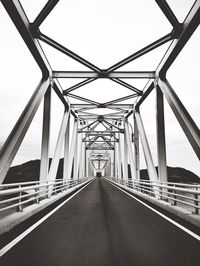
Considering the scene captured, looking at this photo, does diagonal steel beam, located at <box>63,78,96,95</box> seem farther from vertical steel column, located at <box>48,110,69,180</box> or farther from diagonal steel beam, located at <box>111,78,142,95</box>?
vertical steel column, located at <box>48,110,69,180</box>

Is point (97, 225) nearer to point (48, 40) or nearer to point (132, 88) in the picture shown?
point (48, 40)

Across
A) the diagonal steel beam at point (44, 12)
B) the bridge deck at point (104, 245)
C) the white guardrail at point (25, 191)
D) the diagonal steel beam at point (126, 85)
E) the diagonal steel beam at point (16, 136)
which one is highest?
the diagonal steel beam at point (126, 85)

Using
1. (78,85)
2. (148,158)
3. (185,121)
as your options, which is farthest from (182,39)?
(78,85)

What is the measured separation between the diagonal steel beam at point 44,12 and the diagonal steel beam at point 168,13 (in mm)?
3712

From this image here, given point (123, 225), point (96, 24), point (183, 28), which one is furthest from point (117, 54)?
point (123, 225)

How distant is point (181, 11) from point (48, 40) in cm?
561

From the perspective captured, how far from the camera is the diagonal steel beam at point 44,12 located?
30.0 feet

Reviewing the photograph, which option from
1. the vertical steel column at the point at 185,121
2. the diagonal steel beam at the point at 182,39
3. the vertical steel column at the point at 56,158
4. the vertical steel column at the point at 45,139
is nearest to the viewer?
the diagonal steel beam at the point at 182,39

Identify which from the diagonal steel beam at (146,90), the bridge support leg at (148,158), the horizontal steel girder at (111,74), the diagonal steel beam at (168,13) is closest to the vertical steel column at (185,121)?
the diagonal steel beam at (168,13)

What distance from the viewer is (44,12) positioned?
376 inches

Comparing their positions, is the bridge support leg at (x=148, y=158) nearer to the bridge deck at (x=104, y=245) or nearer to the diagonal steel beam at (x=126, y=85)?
the diagonal steel beam at (x=126, y=85)

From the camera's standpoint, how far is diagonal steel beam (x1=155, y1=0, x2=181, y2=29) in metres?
9.06

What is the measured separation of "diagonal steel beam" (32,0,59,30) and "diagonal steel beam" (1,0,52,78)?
0.30 metres

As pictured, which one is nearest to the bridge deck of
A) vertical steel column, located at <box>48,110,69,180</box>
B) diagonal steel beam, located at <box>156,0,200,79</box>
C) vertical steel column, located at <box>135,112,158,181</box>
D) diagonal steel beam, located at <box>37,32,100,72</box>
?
diagonal steel beam, located at <box>156,0,200,79</box>
